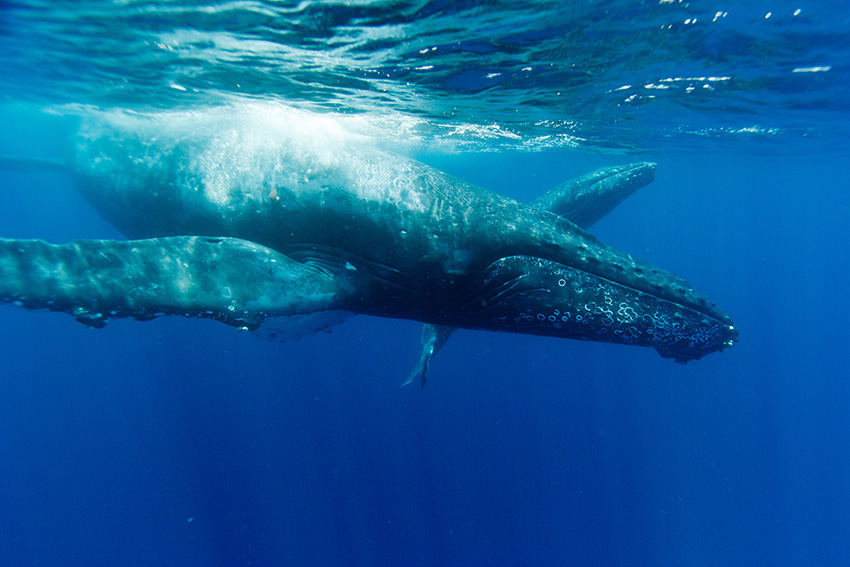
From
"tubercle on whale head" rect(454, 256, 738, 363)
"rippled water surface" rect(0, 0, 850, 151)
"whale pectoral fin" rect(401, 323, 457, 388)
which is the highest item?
"rippled water surface" rect(0, 0, 850, 151)

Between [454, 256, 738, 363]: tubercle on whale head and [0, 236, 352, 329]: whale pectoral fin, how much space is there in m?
2.33

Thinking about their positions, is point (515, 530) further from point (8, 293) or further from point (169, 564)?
point (8, 293)

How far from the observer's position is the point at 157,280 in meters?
4.33

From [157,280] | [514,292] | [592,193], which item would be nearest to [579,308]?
[514,292]

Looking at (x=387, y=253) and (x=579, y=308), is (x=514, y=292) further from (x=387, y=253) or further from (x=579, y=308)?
(x=387, y=253)

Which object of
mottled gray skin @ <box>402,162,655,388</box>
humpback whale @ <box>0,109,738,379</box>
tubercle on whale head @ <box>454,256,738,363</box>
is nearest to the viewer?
humpback whale @ <box>0,109,738,379</box>

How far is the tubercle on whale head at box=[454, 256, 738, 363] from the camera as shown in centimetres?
555

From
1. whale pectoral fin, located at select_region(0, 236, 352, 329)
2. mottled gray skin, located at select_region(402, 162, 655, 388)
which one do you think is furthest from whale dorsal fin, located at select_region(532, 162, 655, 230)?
whale pectoral fin, located at select_region(0, 236, 352, 329)

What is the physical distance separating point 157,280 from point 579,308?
4877 millimetres

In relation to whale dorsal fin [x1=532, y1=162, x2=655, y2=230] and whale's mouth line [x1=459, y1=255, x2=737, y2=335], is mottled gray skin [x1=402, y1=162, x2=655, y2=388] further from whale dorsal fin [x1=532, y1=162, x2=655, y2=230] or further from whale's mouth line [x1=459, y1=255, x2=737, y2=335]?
whale's mouth line [x1=459, y1=255, x2=737, y2=335]

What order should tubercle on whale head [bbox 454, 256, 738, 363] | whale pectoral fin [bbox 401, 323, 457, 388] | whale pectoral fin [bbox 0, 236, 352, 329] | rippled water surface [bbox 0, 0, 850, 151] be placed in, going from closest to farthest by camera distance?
whale pectoral fin [bbox 0, 236, 352, 329]
tubercle on whale head [bbox 454, 256, 738, 363]
whale pectoral fin [bbox 401, 323, 457, 388]
rippled water surface [bbox 0, 0, 850, 151]

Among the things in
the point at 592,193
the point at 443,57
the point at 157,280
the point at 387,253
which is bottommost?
the point at 157,280

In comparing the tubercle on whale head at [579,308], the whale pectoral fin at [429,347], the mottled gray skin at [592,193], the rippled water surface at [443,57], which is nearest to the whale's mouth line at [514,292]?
the tubercle on whale head at [579,308]

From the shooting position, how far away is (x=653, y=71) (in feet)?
44.3
